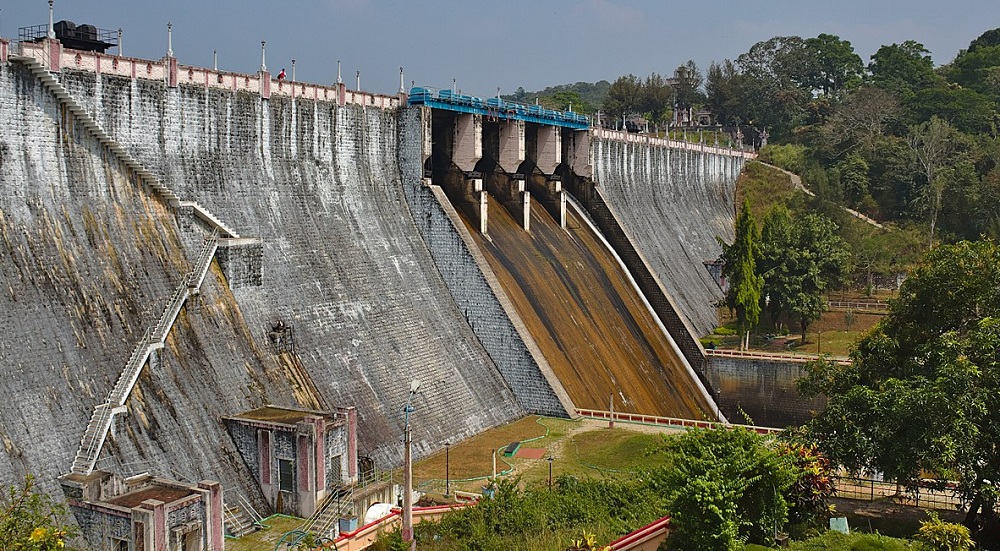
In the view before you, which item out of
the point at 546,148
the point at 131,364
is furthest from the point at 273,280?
the point at 546,148

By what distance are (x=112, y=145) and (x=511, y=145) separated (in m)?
29.1

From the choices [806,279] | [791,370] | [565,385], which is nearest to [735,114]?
[806,279]

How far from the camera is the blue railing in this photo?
49.9 meters

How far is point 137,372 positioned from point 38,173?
24.5ft

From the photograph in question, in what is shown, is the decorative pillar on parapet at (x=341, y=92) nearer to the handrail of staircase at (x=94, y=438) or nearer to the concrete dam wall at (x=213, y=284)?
the concrete dam wall at (x=213, y=284)

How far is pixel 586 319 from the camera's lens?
175ft

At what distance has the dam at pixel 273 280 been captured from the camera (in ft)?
96.0

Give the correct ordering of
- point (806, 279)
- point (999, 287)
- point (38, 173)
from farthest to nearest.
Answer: point (806, 279)
point (38, 173)
point (999, 287)

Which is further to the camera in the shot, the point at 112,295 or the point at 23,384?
the point at 112,295

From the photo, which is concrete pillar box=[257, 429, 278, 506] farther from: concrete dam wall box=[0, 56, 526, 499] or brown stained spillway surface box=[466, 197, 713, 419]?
brown stained spillway surface box=[466, 197, 713, 419]

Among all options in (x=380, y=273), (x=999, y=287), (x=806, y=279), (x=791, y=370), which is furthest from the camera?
(x=806, y=279)

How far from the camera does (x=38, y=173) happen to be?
31047 millimetres

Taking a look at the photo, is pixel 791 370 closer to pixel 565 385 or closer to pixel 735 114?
pixel 565 385

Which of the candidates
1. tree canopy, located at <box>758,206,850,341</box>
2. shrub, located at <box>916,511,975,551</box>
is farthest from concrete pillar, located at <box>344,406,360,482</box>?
tree canopy, located at <box>758,206,850,341</box>
